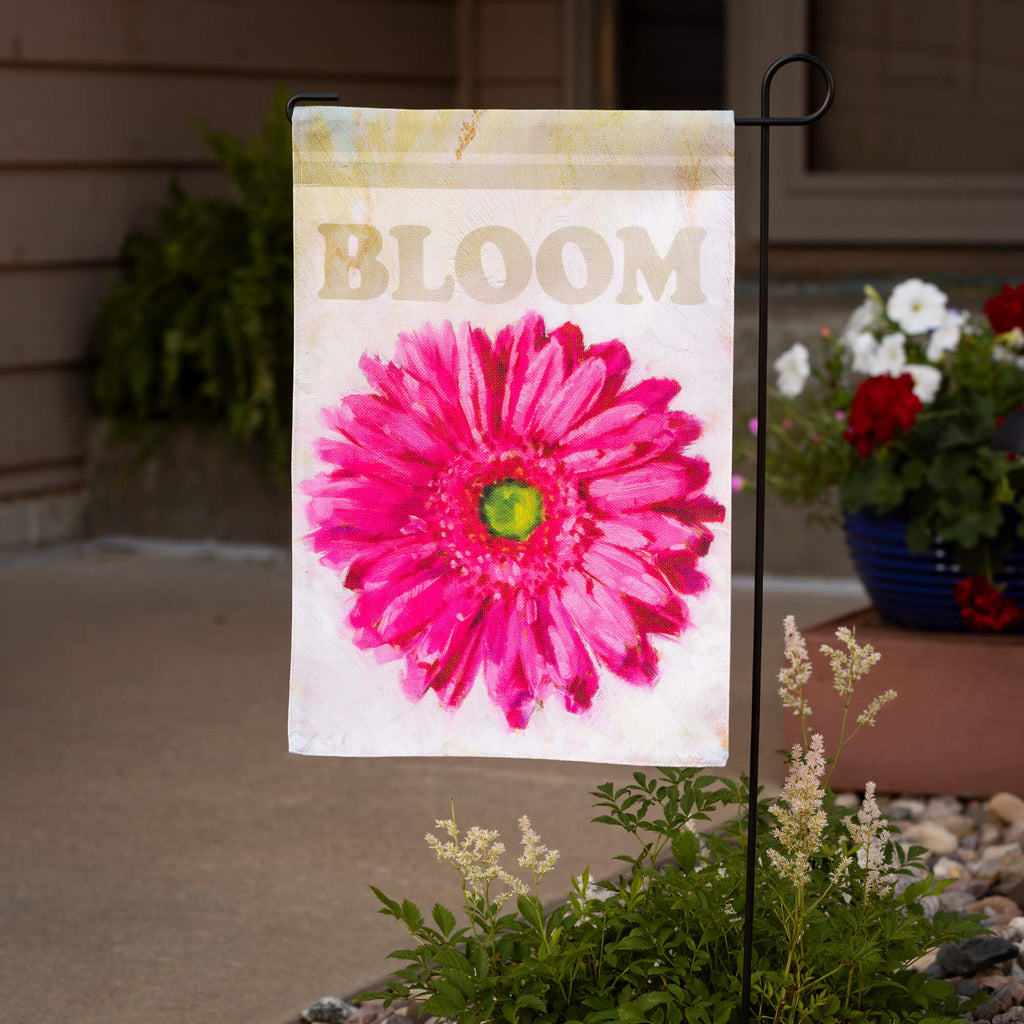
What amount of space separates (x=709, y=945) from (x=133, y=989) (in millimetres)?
889

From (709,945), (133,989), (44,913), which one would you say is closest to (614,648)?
(709,945)

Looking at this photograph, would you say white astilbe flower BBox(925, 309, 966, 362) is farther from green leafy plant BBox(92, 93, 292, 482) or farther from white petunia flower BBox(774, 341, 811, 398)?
green leafy plant BBox(92, 93, 292, 482)

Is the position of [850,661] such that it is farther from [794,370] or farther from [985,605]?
[794,370]

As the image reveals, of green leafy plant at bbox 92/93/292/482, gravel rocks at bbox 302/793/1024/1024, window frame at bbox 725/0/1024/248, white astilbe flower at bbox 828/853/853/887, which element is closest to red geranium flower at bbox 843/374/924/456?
gravel rocks at bbox 302/793/1024/1024

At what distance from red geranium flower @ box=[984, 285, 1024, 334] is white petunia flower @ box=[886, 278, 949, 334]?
106mm

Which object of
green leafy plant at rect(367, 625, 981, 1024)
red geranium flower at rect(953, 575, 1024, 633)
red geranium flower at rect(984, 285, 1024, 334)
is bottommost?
green leafy plant at rect(367, 625, 981, 1024)

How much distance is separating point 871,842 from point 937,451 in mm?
1296

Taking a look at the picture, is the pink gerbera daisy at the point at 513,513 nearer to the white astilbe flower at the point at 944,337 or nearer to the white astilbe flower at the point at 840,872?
the white astilbe flower at the point at 840,872

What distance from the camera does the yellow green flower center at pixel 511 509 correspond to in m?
1.65

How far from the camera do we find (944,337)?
3.07m

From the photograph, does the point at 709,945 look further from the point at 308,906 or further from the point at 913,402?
the point at 913,402

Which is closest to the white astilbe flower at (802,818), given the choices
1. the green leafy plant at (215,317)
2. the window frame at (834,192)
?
the window frame at (834,192)

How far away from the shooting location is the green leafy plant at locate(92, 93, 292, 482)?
5.38 m

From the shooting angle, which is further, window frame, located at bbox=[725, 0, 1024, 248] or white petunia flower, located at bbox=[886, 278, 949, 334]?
window frame, located at bbox=[725, 0, 1024, 248]
